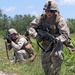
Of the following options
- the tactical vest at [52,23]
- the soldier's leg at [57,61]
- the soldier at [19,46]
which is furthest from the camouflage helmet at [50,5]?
the soldier at [19,46]

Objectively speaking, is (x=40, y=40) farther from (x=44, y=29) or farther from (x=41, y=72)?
(x=41, y=72)

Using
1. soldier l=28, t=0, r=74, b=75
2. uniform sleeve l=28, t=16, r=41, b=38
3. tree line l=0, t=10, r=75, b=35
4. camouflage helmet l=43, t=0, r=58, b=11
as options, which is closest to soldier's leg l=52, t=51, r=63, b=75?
Answer: soldier l=28, t=0, r=74, b=75

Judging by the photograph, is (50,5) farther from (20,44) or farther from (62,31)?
(20,44)

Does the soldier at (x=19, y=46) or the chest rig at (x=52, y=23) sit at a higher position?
the chest rig at (x=52, y=23)

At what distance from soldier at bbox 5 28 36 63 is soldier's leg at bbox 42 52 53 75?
2515mm

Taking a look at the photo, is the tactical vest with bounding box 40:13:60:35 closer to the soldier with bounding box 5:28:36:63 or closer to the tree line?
the soldier with bounding box 5:28:36:63

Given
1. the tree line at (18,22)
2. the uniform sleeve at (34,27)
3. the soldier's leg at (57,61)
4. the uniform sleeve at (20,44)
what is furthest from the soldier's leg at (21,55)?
the tree line at (18,22)

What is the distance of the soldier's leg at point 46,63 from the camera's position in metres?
7.23

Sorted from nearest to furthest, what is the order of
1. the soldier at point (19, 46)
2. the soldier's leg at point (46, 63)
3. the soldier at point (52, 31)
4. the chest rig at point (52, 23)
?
the soldier at point (52, 31), the chest rig at point (52, 23), the soldier's leg at point (46, 63), the soldier at point (19, 46)

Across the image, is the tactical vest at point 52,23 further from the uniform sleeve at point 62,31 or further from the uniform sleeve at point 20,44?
the uniform sleeve at point 20,44

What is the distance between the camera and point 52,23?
6.89 metres

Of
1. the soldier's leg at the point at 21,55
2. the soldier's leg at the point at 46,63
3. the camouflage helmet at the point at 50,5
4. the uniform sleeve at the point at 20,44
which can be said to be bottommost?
the soldier's leg at the point at 21,55

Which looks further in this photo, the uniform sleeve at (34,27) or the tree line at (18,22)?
the tree line at (18,22)

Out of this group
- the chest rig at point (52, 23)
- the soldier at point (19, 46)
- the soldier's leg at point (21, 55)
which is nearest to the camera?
the chest rig at point (52, 23)
